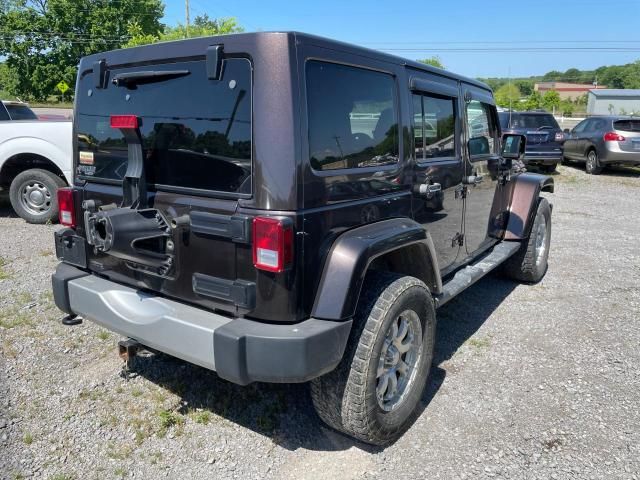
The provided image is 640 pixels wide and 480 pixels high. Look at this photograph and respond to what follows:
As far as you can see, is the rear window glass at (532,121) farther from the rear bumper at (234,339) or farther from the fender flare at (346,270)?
the rear bumper at (234,339)

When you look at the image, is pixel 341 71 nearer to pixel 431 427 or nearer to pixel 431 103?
pixel 431 103

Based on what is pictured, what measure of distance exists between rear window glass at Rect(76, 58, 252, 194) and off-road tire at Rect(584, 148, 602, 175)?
15.4 meters

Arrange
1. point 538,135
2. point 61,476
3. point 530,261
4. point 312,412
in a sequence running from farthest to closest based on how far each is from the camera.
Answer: point 538,135 < point 530,261 < point 312,412 < point 61,476

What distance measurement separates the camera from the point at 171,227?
268 centimetres

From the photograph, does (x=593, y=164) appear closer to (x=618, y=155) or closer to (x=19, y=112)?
(x=618, y=155)

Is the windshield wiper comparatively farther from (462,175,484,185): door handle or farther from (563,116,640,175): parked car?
(563,116,640,175): parked car

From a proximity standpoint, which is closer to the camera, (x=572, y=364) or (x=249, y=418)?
(x=249, y=418)

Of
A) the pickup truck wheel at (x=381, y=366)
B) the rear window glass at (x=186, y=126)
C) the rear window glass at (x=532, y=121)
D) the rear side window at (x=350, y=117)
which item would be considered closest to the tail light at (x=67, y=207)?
the rear window glass at (x=186, y=126)

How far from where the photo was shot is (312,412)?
3184mm

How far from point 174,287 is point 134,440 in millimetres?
899

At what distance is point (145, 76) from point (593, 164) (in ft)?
51.4

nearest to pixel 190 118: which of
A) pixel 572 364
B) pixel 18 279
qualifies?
pixel 572 364

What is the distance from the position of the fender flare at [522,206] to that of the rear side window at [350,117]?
250cm

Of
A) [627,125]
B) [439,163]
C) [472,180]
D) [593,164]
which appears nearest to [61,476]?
[439,163]
